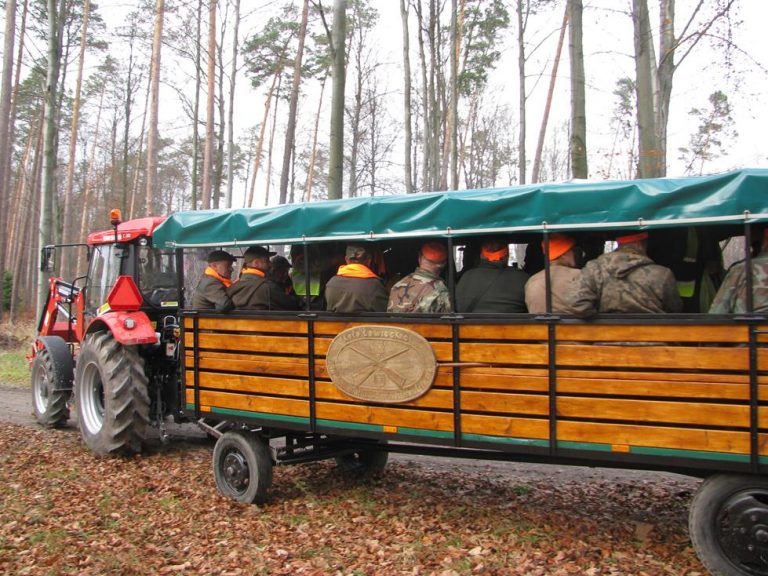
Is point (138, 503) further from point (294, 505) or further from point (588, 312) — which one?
point (588, 312)

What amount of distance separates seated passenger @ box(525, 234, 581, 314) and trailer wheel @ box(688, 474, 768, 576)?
142cm

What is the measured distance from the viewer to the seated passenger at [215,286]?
602 cm

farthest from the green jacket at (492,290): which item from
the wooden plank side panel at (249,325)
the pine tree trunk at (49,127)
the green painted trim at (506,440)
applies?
the pine tree trunk at (49,127)

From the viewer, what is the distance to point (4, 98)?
18.9 meters

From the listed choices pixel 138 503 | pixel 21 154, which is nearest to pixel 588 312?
pixel 138 503

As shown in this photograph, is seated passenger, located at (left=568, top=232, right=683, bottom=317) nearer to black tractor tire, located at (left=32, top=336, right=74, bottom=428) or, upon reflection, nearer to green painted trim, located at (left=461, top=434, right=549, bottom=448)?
green painted trim, located at (left=461, top=434, right=549, bottom=448)

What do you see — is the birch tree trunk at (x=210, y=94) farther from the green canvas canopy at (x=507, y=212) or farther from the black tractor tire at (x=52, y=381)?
the green canvas canopy at (x=507, y=212)

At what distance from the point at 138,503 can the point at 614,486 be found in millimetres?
4614

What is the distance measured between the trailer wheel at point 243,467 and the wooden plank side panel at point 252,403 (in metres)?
0.30

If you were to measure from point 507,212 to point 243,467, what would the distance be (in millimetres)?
3399

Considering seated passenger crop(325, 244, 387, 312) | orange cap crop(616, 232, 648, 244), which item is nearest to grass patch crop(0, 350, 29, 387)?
seated passenger crop(325, 244, 387, 312)

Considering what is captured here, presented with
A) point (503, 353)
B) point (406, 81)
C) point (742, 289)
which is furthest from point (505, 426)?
point (406, 81)

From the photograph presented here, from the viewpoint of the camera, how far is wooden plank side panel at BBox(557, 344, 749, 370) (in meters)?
3.76

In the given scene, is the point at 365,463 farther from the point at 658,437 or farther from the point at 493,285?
the point at 658,437
